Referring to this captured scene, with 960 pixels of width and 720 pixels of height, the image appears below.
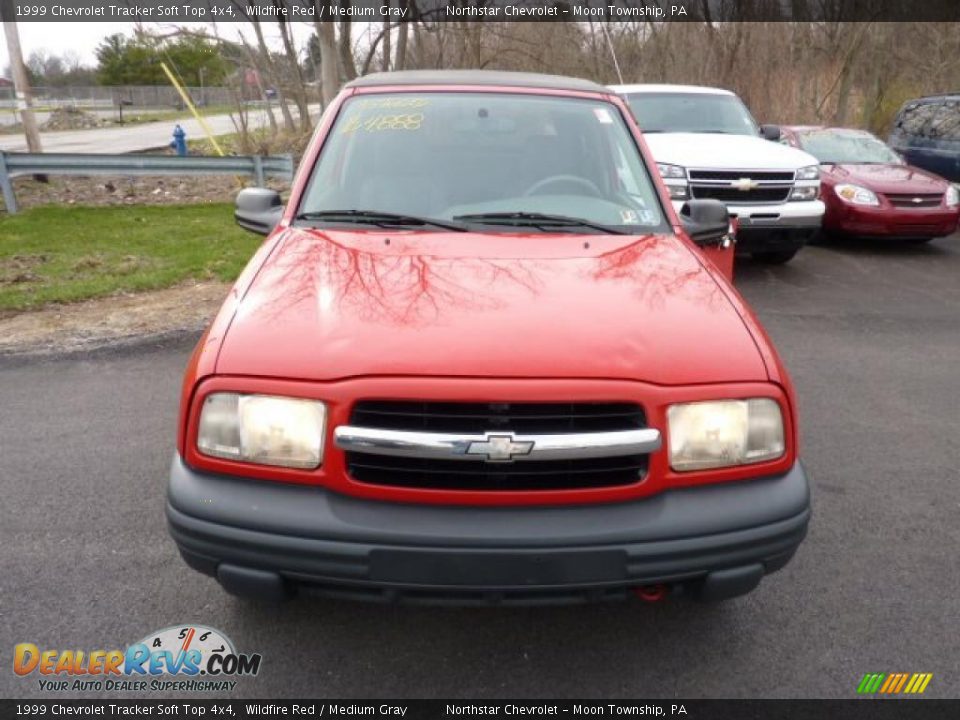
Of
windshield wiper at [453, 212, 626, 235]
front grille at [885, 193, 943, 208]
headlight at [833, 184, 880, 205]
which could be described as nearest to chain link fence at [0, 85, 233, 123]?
headlight at [833, 184, 880, 205]

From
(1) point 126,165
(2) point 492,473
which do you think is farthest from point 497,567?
(1) point 126,165

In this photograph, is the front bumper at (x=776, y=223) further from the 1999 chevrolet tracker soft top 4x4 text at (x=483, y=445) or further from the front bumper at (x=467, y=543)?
the front bumper at (x=467, y=543)

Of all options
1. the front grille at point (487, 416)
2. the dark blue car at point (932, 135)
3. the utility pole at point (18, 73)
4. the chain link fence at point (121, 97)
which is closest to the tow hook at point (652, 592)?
the front grille at point (487, 416)

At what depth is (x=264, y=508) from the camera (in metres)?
1.94

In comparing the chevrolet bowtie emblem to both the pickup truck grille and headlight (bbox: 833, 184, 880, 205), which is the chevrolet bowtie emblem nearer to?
the pickup truck grille

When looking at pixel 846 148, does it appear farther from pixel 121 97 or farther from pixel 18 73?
pixel 121 97

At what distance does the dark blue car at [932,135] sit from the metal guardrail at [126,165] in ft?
32.0

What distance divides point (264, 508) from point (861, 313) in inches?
247

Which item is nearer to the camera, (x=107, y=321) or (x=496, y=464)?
(x=496, y=464)

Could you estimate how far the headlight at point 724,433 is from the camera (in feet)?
6.56

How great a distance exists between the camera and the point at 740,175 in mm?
7062

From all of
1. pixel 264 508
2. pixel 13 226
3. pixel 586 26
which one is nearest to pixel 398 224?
pixel 264 508

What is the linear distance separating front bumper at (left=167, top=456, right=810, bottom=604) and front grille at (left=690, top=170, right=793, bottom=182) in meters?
5.61

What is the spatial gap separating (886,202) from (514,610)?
8.22 metres
